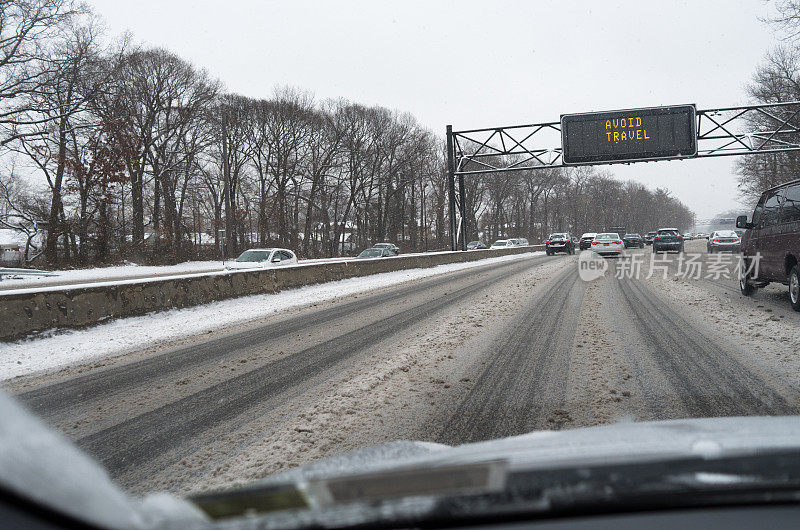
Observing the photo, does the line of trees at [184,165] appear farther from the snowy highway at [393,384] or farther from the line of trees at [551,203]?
the snowy highway at [393,384]

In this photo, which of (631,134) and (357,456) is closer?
(357,456)

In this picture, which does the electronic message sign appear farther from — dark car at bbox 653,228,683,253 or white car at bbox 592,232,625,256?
dark car at bbox 653,228,683,253

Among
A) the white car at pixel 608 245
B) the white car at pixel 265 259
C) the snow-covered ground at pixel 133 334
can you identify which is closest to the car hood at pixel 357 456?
the snow-covered ground at pixel 133 334

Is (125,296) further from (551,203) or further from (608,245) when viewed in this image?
(551,203)

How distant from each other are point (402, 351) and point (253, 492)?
583 centimetres

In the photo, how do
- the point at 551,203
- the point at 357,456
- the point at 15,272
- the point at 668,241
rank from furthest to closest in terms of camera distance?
the point at 551,203 < the point at 668,241 < the point at 15,272 < the point at 357,456

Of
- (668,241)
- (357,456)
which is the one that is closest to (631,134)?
(668,241)

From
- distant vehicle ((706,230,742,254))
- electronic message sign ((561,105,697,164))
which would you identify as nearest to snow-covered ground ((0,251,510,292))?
electronic message sign ((561,105,697,164))

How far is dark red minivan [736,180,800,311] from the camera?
389 inches

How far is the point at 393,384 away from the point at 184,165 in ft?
148

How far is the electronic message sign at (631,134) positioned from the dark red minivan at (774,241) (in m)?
11.4

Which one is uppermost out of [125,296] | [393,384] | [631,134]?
[631,134]

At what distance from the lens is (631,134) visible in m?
23.0

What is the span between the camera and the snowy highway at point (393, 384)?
399cm
